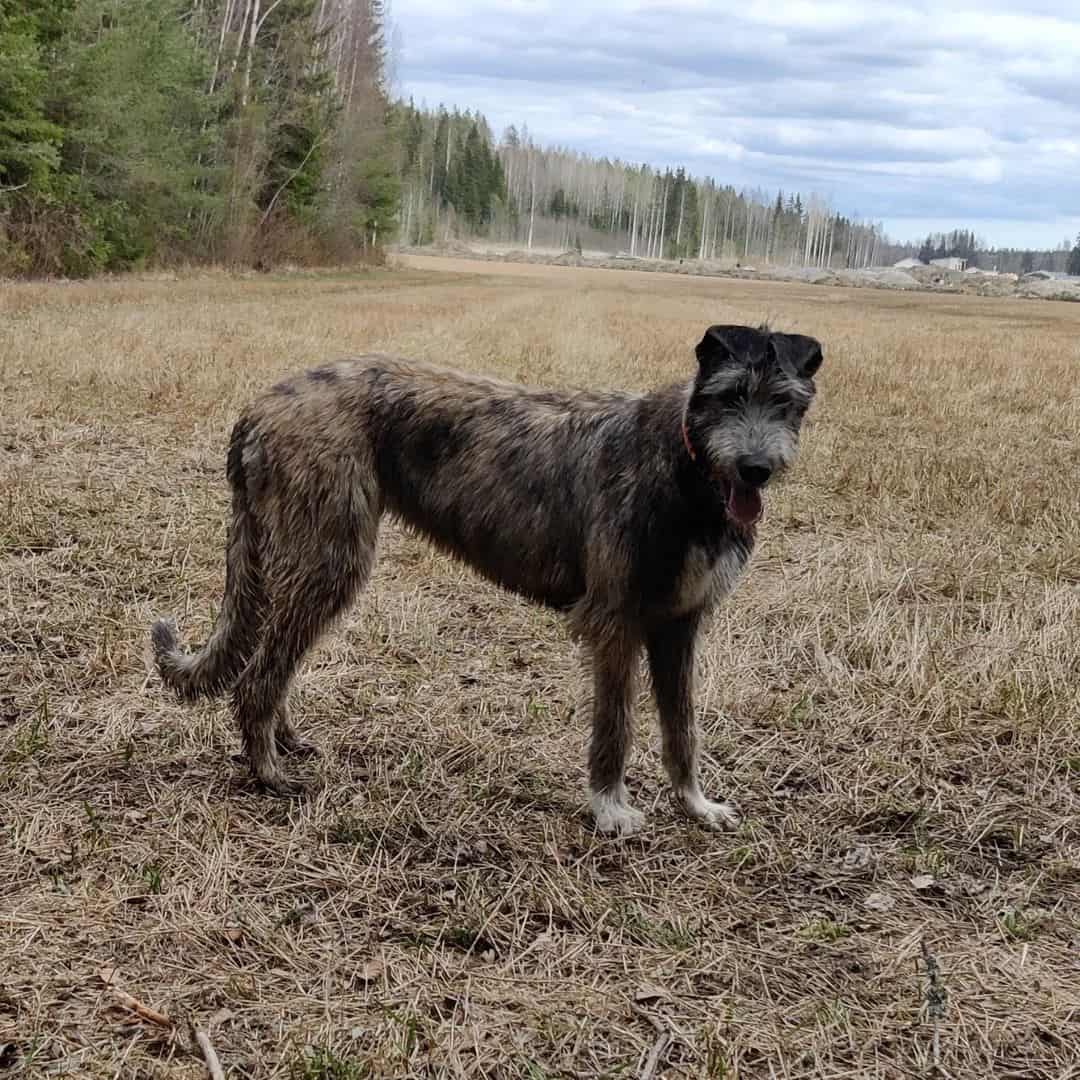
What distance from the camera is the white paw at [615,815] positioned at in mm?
3961

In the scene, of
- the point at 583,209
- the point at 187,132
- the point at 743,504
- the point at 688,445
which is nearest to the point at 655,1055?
the point at 743,504

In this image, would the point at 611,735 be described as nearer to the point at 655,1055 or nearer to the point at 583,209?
the point at 655,1055

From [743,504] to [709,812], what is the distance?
1.26 m

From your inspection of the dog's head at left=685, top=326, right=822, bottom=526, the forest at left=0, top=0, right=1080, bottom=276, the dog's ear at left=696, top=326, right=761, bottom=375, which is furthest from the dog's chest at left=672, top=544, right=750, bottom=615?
the forest at left=0, top=0, right=1080, bottom=276

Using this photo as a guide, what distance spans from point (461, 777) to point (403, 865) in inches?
25.8

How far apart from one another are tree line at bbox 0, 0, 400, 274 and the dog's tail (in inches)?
790

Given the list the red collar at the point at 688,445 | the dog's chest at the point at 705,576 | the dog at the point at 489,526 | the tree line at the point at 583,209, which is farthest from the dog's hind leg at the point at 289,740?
the tree line at the point at 583,209

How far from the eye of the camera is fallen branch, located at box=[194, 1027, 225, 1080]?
103 inches

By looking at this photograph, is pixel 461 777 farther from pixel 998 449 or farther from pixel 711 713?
pixel 998 449

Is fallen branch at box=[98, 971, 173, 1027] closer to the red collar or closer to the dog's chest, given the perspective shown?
the dog's chest

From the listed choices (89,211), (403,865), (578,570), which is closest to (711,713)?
(578,570)

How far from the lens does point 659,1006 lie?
298cm

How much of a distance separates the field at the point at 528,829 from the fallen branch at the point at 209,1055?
31mm

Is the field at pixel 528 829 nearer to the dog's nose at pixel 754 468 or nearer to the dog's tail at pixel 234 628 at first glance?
the dog's tail at pixel 234 628
